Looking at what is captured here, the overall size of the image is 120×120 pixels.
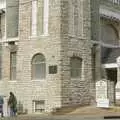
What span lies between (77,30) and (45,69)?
4094mm

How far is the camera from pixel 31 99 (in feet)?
112

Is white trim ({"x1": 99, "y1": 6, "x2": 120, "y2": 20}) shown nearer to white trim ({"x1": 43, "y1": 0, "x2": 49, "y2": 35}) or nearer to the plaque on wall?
white trim ({"x1": 43, "y1": 0, "x2": 49, "y2": 35})

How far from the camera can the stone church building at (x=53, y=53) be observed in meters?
32.8

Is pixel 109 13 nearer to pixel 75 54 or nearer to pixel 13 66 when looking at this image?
pixel 75 54

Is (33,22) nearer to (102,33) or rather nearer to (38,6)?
(38,6)

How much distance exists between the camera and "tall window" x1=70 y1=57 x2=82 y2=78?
111 feet

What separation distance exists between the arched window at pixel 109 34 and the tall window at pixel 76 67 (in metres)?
5.88

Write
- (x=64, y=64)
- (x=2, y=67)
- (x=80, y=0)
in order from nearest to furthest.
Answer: (x=64, y=64), (x=80, y=0), (x=2, y=67)

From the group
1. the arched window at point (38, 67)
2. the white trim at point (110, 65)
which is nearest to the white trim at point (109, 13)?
the white trim at point (110, 65)

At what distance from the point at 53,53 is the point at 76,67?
244 centimetres

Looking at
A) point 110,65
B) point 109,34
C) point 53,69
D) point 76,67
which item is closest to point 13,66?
point 53,69

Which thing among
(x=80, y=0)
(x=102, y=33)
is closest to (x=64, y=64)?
(x=80, y=0)

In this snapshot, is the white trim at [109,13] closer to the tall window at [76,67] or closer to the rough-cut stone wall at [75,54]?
the rough-cut stone wall at [75,54]

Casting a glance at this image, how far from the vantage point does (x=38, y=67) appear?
34.2 metres
